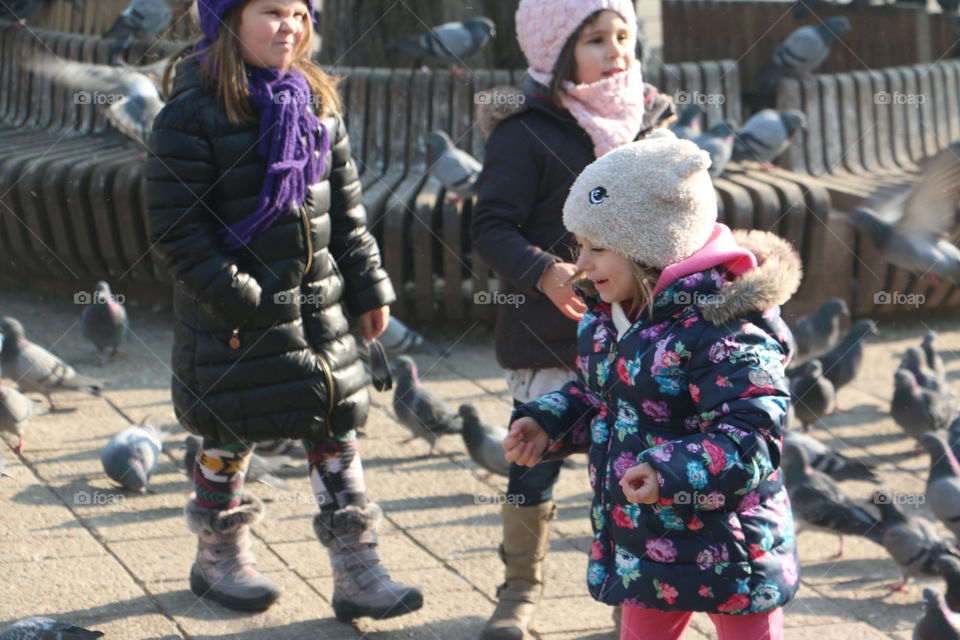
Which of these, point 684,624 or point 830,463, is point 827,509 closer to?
point 830,463

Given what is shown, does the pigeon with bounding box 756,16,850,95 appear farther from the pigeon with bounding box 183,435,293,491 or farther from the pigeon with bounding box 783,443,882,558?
the pigeon with bounding box 183,435,293,491

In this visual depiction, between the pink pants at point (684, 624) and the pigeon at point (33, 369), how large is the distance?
3.41m

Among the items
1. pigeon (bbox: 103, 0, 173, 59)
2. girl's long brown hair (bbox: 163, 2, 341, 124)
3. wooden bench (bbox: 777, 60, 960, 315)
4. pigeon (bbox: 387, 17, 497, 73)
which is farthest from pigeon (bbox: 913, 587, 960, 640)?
pigeon (bbox: 103, 0, 173, 59)

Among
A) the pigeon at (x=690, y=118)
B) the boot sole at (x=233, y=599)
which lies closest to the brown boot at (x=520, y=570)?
the boot sole at (x=233, y=599)

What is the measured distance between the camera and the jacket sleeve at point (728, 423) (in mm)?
2396

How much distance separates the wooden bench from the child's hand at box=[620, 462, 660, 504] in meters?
4.78

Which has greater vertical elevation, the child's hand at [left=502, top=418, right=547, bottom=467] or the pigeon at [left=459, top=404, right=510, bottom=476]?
the child's hand at [left=502, top=418, right=547, bottom=467]

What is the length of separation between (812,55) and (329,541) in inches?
216

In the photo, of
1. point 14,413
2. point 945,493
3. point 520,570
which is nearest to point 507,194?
point 520,570

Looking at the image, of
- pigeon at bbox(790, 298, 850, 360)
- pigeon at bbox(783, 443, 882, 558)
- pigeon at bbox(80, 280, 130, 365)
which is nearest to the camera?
pigeon at bbox(783, 443, 882, 558)

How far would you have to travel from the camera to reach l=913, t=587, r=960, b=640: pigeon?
364 centimetres

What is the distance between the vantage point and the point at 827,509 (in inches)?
180

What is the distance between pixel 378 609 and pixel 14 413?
2.05 m

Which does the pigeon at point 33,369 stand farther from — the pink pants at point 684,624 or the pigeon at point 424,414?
the pink pants at point 684,624
